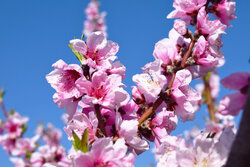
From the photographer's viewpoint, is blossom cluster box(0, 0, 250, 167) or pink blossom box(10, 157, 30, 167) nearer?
blossom cluster box(0, 0, 250, 167)

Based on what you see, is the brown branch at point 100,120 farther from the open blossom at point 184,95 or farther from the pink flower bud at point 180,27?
the pink flower bud at point 180,27

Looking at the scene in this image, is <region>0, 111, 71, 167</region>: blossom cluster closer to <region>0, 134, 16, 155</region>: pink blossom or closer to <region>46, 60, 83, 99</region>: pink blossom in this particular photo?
<region>0, 134, 16, 155</region>: pink blossom

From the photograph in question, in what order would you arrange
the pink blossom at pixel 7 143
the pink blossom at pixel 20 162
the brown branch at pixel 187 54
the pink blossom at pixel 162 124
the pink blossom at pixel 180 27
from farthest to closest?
the pink blossom at pixel 7 143, the pink blossom at pixel 20 162, the pink blossom at pixel 180 27, the brown branch at pixel 187 54, the pink blossom at pixel 162 124

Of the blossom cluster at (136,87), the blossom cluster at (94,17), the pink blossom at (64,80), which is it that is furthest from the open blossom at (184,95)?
the blossom cluster at (94,17)

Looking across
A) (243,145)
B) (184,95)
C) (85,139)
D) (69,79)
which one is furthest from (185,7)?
(243,145)

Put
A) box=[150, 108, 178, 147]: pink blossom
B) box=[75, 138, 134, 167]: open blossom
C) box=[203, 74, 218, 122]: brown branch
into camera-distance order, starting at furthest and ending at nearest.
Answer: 1. box=[203, 74, 218, 122]: brown branch
2. box=[150, 108, 178, 147]: pink blossom
3. box=[75, 138, 134, 167]: open blossom

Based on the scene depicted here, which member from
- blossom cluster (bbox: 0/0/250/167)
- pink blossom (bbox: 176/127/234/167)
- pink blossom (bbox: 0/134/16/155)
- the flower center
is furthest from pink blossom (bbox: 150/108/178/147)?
pink blossom (bbox: 0/134/16/155)

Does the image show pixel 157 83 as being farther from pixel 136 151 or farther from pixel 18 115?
pixel 18 115
